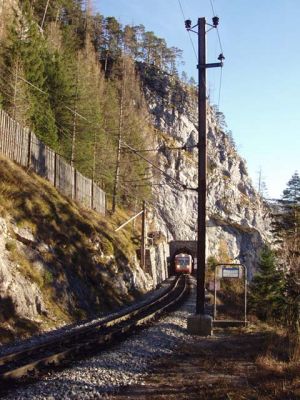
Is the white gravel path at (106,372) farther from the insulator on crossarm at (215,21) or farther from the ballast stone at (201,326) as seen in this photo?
the insulator on crossarm at (215,21)

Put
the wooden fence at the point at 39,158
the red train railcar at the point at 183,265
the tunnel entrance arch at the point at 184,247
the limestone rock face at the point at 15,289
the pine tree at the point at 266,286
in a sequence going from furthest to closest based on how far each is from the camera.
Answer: the tunnel entrance arch at the point at 184,247, the red train railcar at the point at 183,265, the pine tree at the point at 266,286, the wooden fence at the point at 39,158, the limestone rock face at the point at 15,289

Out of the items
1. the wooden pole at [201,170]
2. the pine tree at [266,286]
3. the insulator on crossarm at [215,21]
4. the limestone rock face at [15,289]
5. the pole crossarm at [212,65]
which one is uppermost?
the insulator on crossarm at [215,21]

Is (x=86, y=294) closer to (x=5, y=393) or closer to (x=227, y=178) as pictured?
(x=5, y=393)

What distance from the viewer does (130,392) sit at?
7578mm

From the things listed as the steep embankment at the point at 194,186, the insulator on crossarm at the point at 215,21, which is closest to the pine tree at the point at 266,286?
the insulator on crossarm at the point at 215,21

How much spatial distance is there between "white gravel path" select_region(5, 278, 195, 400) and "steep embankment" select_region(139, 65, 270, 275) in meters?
62.6

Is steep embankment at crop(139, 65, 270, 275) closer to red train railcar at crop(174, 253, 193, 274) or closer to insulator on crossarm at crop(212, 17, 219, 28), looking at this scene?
red train railcar at crop(174, 253, 193, 274)

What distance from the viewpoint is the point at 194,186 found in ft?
324

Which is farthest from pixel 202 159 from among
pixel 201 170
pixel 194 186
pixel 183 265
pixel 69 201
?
pixel 194 186

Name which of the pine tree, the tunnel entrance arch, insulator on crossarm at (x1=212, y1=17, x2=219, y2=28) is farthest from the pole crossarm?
the tunnel entrance arch

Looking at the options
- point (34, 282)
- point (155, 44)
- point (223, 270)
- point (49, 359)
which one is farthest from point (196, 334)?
point (155, 44)

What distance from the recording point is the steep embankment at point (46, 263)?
45.9 ft

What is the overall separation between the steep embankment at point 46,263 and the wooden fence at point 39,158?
37.4 inches

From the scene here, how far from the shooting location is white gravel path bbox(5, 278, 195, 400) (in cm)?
729
